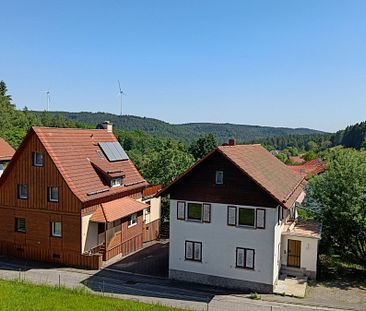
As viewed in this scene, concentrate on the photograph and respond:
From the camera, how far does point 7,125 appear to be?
95.6 meters

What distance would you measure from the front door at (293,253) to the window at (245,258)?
12.9ft

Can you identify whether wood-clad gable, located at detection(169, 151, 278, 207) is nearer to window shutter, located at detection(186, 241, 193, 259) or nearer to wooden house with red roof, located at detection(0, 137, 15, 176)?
window shutter, located at detection(186, 241, 193, 259)

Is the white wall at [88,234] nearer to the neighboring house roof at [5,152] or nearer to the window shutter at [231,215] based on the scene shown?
Result: the window shutter at [231,215]

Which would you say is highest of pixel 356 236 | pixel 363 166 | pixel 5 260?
pixel 363 166

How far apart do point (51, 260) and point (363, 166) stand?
23.4 meters

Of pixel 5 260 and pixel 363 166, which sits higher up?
pixel 363 166

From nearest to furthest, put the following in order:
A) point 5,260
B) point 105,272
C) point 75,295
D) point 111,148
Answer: point 75,295 < point 105,272 < point 5,260 < point 111,148

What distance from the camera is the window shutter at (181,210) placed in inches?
1081

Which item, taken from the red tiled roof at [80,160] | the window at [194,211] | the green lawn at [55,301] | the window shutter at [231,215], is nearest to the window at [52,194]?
the red tiled roof at [80,160]

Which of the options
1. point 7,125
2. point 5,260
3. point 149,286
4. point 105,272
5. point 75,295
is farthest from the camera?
point 7,125

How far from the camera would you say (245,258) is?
84.5 feet

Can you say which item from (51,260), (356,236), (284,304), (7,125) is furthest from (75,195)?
(7,125)

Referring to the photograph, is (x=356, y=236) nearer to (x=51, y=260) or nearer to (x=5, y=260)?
(x=51, y=260)

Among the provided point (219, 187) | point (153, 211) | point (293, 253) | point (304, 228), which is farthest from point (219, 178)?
point (153, 211)
